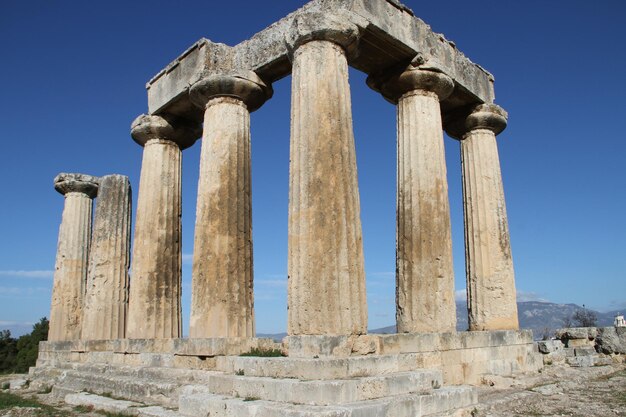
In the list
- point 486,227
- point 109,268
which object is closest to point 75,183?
point 109,268

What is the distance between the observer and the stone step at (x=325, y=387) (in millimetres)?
9305

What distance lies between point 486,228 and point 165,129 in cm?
1179

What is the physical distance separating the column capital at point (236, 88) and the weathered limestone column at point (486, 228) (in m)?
7.47

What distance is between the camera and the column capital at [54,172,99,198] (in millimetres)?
26719

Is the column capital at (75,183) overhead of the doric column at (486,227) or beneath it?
overhead

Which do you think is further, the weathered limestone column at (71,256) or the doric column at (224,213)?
the weathered limestone column at (71,256)

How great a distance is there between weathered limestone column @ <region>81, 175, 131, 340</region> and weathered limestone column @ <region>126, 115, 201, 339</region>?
3.71 metres

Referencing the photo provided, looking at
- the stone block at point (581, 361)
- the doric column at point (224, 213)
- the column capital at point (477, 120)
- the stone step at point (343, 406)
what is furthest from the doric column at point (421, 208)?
the stone block at point (581, 361)

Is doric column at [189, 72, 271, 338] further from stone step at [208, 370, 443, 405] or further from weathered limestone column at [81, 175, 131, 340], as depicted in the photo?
weathered limestone column at [81, 175, 131, 340]

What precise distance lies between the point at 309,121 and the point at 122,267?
13792 millimetres

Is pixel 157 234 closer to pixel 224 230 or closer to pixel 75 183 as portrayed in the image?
pixel 224 230

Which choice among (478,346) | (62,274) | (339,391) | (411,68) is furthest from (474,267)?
(62,274)

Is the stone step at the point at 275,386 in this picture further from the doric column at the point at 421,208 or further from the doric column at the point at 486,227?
the doric column at the point at 486,227

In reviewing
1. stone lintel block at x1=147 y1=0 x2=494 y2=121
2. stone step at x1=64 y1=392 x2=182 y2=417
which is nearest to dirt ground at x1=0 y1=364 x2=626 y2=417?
A: stone step at x1=64 y1=392 x2=182 y2=417
